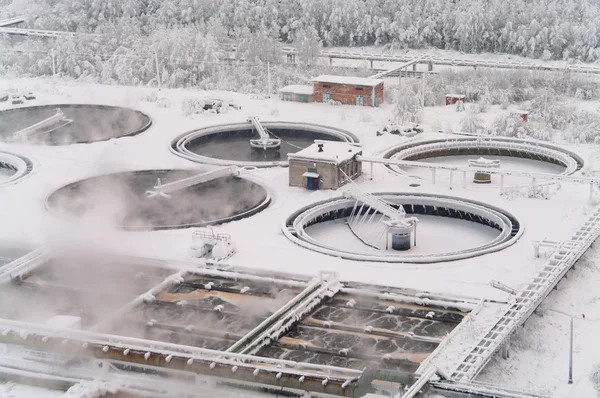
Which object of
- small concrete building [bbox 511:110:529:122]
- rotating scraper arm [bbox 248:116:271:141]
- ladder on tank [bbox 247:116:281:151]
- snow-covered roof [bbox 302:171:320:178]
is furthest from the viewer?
small concrete building [bbox 511:110:529:122]

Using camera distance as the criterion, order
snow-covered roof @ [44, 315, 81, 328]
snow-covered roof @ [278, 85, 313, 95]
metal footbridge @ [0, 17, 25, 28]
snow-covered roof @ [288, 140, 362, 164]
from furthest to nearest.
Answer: metal footbridge @ [0, 17, 25, 28]
snow-covered roof @ [278, 85, 313, 95]
snow-covered roof @ [288, 140, 362, 164]
snow-covered roof @ [44, 315, 81, 328]

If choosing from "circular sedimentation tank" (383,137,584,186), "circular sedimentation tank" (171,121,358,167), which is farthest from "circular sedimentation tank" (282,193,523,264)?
"circular sedimentation tank" (171,121,358,167)

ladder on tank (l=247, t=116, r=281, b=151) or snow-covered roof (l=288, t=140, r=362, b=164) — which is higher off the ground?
snow-covered roof (l=288, t=140, r=362, b=164)

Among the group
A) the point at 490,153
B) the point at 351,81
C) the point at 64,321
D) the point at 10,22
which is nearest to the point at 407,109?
the point at 351,81

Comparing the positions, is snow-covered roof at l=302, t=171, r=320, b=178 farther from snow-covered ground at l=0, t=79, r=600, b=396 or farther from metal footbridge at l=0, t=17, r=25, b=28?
metal footbridge at l=0, t=17, r=25, b=28

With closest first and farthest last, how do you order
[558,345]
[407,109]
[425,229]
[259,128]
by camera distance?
1. [558,345]
2. [425,229]
3. [259,128]
4. [407,109]

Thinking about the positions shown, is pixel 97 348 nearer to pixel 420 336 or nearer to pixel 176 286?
pixel 176 286

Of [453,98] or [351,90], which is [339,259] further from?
[453,98]
